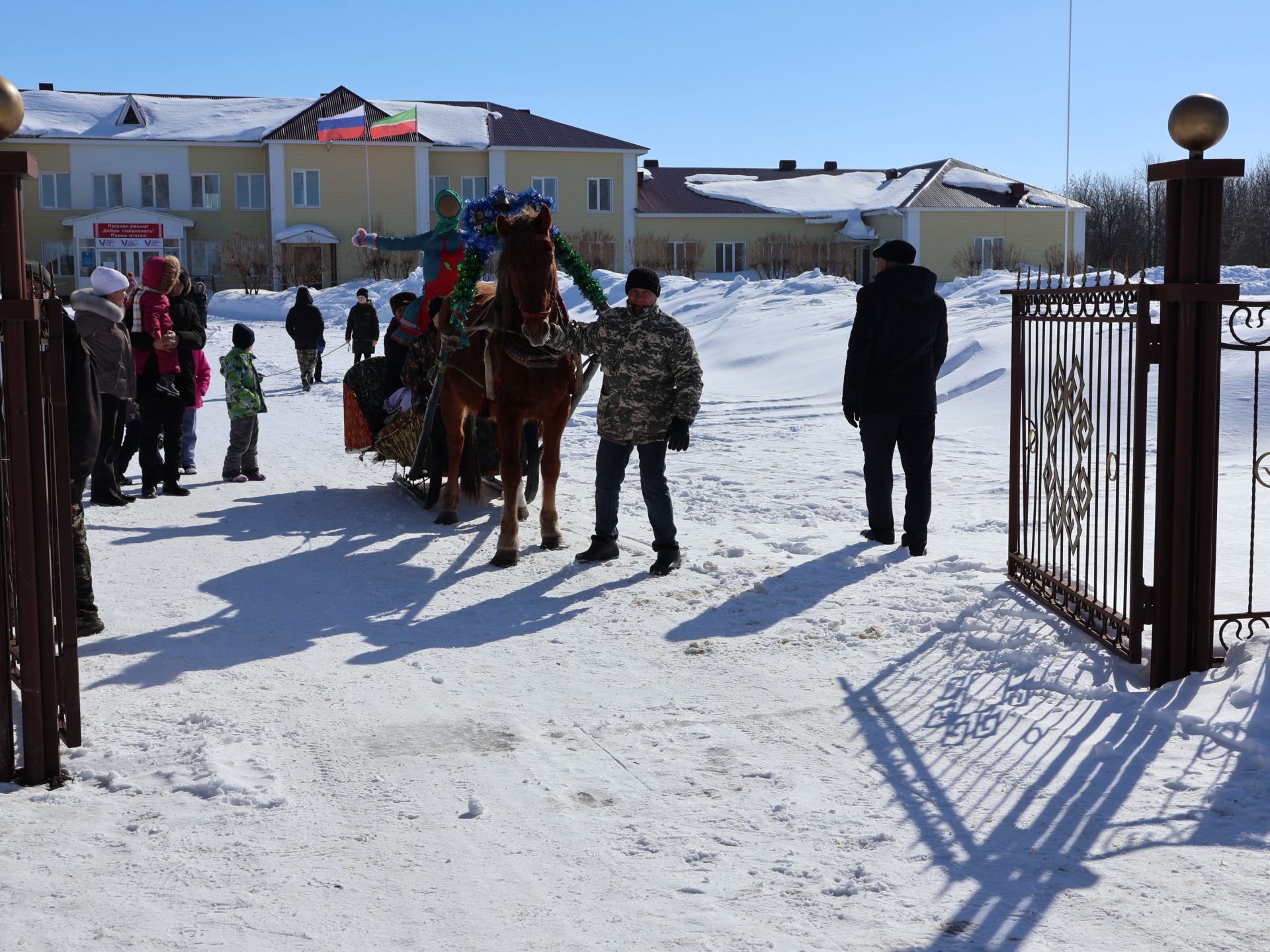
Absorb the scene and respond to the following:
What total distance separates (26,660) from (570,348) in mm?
3998

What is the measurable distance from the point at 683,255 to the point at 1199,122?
42984mm

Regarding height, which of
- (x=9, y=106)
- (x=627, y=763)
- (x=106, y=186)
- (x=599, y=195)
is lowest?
(x=627, y=763)

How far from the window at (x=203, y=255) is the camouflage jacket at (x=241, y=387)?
130 ft

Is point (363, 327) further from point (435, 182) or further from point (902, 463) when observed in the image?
point (435, 182)

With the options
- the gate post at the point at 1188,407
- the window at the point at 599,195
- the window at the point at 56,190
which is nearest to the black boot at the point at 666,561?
the gate post at the point at 1188,407

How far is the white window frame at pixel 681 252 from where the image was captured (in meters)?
45.8

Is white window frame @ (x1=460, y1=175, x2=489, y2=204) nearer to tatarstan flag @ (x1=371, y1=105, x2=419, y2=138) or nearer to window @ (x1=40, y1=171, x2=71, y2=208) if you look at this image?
tatarstan flag @ (x1=371, y1=105, x2=419, y2=138)

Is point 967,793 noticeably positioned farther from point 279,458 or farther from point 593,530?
point 279,458

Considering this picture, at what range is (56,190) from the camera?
47.6 meters

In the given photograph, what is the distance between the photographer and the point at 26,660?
435 centimetres

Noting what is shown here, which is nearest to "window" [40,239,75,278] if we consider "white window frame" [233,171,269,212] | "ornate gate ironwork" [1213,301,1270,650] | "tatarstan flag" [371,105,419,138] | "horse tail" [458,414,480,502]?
"white window frame" [233,171,269,212]

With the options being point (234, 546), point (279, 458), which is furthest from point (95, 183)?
point (234, 546)

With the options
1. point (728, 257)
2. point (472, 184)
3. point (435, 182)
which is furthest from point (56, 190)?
point (728, 257)

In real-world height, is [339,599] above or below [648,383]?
below
